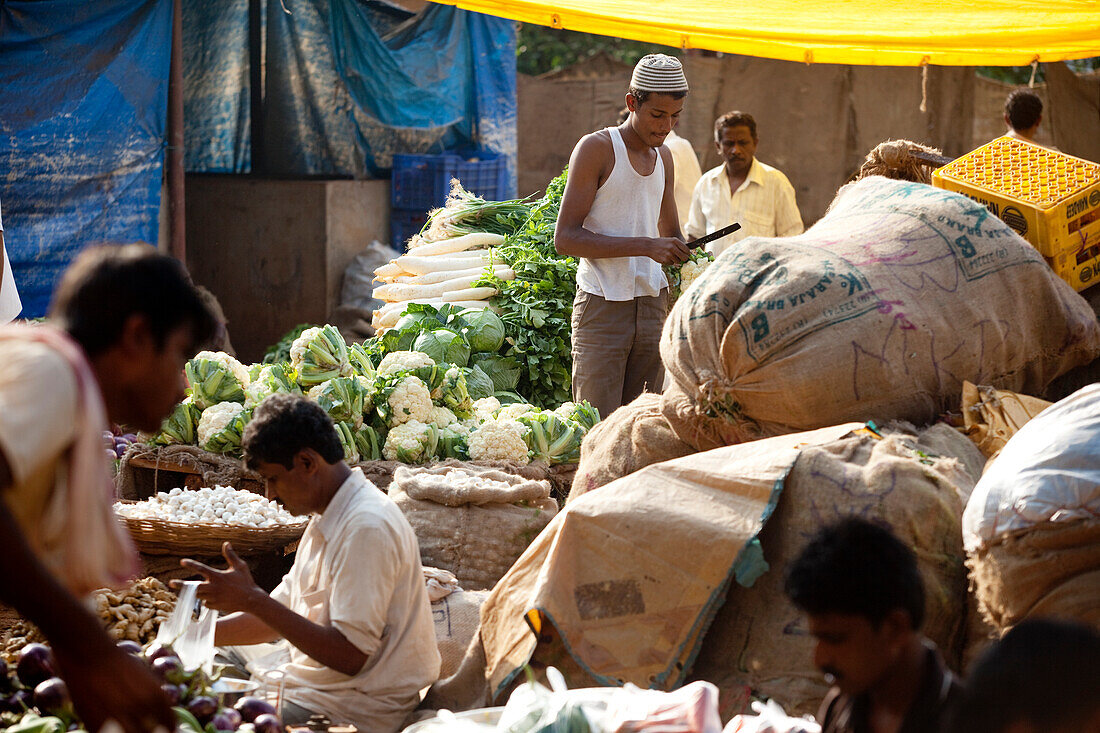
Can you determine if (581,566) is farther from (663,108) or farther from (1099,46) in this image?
(1099,46)

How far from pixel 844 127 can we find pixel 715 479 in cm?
842

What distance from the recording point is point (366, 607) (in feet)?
9.23

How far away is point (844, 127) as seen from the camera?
1064 cm

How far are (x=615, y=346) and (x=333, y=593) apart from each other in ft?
7.32

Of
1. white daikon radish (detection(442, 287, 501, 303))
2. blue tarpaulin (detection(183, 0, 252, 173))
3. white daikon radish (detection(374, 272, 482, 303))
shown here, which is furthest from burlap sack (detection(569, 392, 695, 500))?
blue tarpaulin (detection(183, 0, 252, 173))

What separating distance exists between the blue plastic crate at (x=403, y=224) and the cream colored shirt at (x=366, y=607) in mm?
6761

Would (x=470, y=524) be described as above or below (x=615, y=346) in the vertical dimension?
below

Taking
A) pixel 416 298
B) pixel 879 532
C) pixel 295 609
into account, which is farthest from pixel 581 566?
pixel 416 298

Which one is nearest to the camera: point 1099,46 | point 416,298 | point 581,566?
point 581,566

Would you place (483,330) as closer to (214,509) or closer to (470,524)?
(214,509)

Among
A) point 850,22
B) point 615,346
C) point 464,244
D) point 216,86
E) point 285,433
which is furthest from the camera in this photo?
point 216,86

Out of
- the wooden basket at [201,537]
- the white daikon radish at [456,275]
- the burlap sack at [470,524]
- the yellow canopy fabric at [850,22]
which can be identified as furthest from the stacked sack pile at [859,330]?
the white daikon radish at [456,275]

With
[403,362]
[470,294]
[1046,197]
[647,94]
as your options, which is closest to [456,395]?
[403,362]

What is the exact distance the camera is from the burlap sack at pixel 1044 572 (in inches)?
96.4
